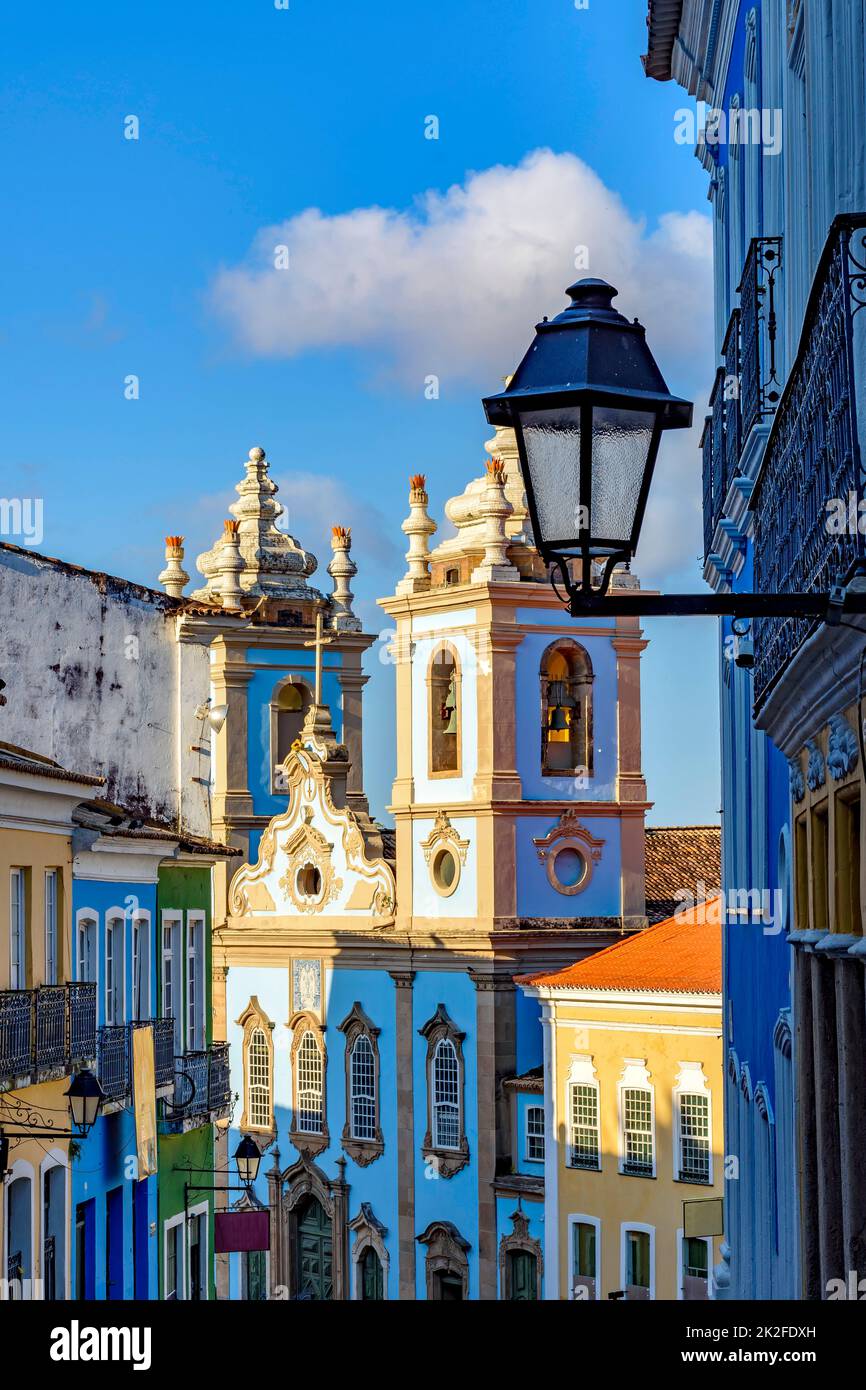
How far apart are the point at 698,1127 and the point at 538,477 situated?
2998cm

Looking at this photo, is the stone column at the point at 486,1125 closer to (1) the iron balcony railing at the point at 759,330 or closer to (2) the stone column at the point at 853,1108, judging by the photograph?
(1) the iron balcony railing at the point at 759,330

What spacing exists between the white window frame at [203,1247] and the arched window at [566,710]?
19.3 meters

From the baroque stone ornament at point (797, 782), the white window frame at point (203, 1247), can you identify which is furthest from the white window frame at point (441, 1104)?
the baroque stone ornament at point (797, 782)

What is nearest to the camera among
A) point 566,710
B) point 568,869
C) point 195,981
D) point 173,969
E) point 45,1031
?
point 45,1031

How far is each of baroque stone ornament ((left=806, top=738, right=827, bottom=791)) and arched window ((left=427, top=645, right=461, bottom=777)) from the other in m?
36.6

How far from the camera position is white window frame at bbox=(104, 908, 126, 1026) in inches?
848

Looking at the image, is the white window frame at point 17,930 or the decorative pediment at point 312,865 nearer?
the white window frame at point 17,930

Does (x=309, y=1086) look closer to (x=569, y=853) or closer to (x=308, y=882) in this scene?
(x=308, y=882)

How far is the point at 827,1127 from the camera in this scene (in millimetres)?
7215

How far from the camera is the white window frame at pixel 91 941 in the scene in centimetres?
2033

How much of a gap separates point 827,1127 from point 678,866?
133 feet

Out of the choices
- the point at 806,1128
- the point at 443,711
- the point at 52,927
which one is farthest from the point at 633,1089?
the point at 806,1128

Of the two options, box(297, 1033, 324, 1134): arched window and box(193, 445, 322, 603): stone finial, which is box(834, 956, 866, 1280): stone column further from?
box(193, 445, 322, 603): stone finial
